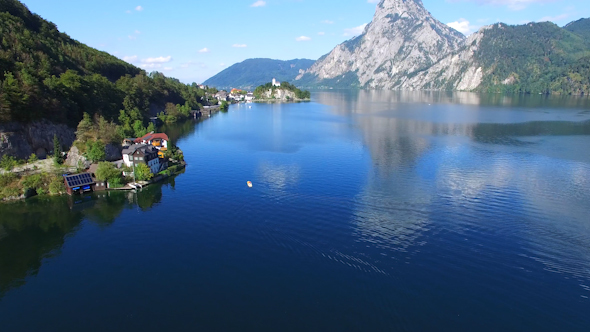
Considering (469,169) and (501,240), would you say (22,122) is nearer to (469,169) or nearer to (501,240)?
(501,240)

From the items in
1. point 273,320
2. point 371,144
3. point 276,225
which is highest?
point 371,144

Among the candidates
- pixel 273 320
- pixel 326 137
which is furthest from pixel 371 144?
pixel 273 320

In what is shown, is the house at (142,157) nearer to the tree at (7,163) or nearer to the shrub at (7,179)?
the shrub at (7,179)

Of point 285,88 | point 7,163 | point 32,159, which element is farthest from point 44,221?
point 285,88

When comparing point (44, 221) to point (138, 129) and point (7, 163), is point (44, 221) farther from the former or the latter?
point (138, 129)

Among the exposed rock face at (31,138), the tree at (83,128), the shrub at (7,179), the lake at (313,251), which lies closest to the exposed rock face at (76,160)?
the exposed rock face at (31,138)

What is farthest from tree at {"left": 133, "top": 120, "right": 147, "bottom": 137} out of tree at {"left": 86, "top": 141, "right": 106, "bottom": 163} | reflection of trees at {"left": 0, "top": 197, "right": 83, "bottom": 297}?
reflection of trees at {"left": 0, "top": 197, "right": 83, "bottom": 297}

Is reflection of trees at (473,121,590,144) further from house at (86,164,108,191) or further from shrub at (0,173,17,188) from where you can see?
shrub at (0,173,17,188)
